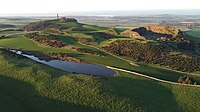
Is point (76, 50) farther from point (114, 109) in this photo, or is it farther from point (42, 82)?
point (114, 109)

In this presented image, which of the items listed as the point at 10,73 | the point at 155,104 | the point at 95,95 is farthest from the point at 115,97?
the point at 10,73

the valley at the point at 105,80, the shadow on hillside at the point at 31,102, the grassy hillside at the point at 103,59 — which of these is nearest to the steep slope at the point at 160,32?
the valley at the point at 105,80

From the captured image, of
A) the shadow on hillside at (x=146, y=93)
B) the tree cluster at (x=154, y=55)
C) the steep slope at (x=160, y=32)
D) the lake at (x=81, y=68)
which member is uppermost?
the steep slope at (x=160, y=32)

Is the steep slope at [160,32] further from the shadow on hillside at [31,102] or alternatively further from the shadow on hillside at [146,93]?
the shadow on hillside at [31,102]

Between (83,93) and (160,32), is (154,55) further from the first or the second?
(160,32)

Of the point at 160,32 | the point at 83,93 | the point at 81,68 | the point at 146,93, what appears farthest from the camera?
the point at 160,32

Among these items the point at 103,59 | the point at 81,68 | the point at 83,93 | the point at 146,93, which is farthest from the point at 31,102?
the point at 103,59
